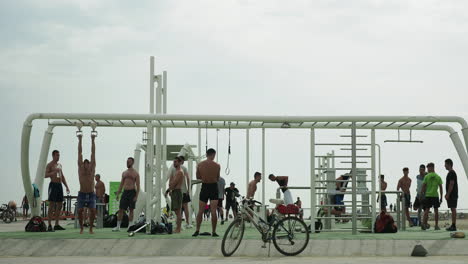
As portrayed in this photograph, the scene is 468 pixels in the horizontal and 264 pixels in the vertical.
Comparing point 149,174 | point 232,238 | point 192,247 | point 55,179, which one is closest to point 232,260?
point 232,238

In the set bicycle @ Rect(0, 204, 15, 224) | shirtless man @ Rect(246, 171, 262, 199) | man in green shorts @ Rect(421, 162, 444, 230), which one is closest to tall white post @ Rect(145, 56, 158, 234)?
shirtless man @ Rect(246, 171, 262, 199)

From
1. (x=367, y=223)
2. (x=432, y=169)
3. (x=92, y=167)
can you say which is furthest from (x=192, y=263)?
(x=432, y=169)

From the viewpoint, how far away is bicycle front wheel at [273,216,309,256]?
13.8m

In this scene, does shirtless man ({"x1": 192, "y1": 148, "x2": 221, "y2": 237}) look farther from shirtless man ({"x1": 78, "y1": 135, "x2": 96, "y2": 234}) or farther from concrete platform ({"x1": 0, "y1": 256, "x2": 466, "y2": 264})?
shirtless man ({"x1": 78, "y1": 135, "x2": 96, "y2": 234})

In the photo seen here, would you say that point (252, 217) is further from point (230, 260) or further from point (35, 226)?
point (35, 226)

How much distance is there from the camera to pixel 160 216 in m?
17.8

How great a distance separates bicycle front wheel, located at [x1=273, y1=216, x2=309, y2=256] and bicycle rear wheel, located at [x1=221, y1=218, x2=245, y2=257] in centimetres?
63

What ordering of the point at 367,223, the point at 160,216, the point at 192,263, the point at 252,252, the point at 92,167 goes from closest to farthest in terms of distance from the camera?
the point at 192,263
the point at 252,252
the point at 92,167
the point at 160,216
the point at 367,223

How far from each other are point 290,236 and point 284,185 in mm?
5385

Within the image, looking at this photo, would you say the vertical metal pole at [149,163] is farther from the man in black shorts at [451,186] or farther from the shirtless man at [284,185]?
the man in black shorts at [451,186]

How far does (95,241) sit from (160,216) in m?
2.95

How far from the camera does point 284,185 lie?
63.3ft

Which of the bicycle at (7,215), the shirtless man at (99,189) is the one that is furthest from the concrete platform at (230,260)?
the bicycle at (7,215)

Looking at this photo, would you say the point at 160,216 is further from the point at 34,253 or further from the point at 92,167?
the point at 34,253
